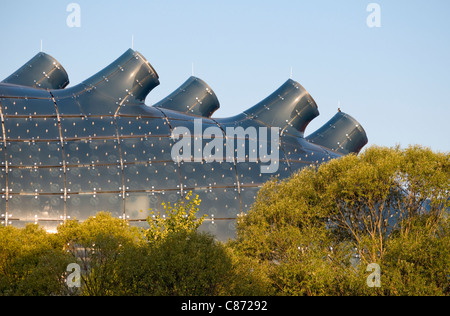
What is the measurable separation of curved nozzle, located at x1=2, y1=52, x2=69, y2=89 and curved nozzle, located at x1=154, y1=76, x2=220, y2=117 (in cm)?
920

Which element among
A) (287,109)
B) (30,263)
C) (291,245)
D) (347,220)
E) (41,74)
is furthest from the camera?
(41,74)

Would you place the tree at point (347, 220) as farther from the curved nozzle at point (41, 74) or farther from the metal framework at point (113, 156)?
the curved nozzle at point (41, 74)

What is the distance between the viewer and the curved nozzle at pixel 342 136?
5219 centimetres

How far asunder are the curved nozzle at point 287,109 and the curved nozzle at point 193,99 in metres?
3.78

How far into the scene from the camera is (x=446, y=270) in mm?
27891

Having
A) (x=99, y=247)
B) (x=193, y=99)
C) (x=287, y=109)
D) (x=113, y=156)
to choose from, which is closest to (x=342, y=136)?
(x=287, y=109)

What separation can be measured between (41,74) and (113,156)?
1380 cm

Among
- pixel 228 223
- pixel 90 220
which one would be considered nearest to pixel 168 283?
pixel 90 220

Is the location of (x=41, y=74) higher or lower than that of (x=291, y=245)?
higher

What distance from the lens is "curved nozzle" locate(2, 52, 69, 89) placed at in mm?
50188

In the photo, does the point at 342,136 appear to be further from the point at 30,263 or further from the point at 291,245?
the point at 30,263

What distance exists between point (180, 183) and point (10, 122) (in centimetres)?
1273

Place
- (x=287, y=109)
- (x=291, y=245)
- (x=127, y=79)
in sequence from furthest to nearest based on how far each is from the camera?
1. (x=287, y=109)
2. (x=127, y=79)
3. (x=291, y=245)

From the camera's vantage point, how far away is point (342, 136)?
172 ft
